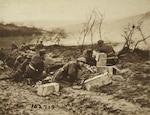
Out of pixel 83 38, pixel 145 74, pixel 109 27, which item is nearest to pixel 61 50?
pixel 83 38

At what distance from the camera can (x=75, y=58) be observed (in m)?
3.09

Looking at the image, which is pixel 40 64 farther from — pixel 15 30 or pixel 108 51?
pixel 108 51

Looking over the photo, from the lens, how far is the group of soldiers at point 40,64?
3.04 metres

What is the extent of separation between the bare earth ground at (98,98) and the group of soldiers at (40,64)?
3.4 inches

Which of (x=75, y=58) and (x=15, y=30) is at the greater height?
(x=15, y=30)

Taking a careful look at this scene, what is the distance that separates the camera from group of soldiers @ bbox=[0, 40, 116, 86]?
3.04m

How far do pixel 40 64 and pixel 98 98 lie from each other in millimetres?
627

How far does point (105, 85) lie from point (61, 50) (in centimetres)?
52

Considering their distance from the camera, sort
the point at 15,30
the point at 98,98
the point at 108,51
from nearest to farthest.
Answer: the point at 98,98 < the point at 108,51 < the point at 15,30

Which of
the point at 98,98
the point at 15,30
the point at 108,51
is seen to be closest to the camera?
the point at 98,98

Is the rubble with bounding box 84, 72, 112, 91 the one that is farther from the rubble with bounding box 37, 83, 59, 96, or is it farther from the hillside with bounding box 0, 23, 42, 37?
the hillside with bounding box 0, 23, 42, 37

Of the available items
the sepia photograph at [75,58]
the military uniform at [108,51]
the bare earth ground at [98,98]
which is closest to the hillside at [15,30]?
the sepia photograph at [75,58]

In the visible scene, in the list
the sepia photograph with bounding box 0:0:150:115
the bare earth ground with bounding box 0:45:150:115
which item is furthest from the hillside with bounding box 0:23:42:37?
the bare earth ground with bounding box 0:45:150:115

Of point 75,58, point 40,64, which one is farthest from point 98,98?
point 40,64
